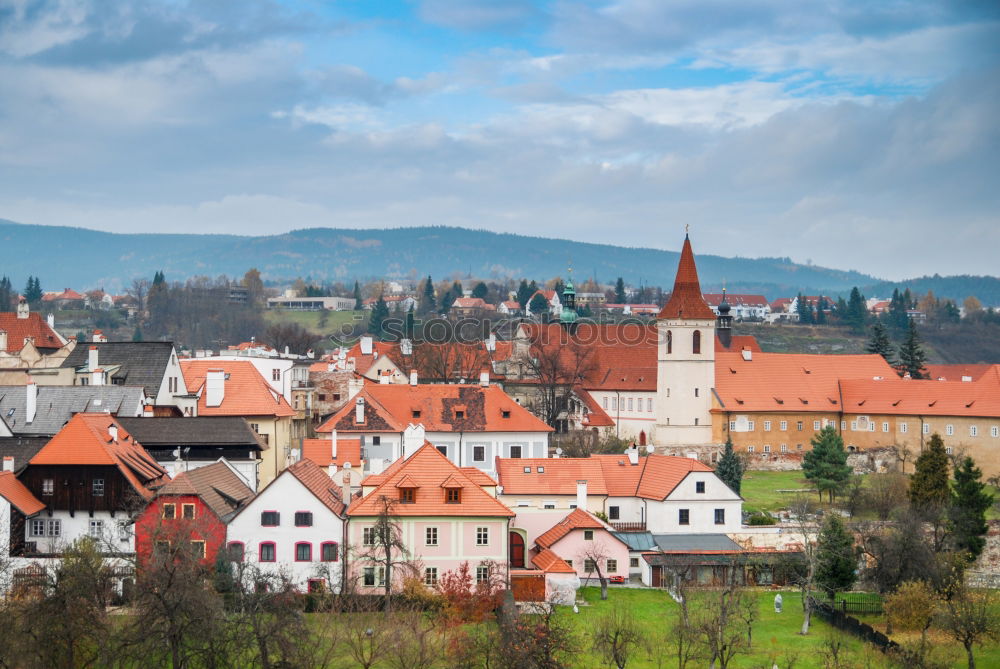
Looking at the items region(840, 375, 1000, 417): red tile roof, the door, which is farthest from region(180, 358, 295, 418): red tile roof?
region(840, 375, 1000, 417): red tile roof

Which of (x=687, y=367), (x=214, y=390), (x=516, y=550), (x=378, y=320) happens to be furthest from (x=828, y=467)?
(x=378, y=320)

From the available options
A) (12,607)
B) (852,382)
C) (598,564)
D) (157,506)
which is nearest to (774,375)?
(852,382)

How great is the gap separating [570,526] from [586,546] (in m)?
1.00

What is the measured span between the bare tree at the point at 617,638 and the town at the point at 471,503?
19cm

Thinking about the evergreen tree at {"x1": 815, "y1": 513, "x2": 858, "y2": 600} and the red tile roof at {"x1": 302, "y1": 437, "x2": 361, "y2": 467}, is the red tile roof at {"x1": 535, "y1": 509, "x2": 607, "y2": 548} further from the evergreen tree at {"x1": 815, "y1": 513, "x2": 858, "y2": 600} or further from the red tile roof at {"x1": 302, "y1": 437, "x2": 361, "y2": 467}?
the red tile roof at {"x1": 302, "y1": 437, "x2": 361, "y2": 467}

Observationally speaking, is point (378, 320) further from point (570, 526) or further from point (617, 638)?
point (617, 638)

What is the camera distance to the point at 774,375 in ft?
285

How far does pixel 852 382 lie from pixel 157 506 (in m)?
53.7

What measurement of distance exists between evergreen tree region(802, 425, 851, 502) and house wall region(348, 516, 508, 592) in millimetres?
25320

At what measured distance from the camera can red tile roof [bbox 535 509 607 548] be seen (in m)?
50.6

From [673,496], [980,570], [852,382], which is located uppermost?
[852,382]

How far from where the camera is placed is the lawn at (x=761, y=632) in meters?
40.7

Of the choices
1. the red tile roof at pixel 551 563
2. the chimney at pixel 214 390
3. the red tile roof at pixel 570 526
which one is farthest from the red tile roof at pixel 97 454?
the red tile roof at pixel 570 526

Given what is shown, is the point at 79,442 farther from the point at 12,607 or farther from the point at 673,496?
the point at 673,496
